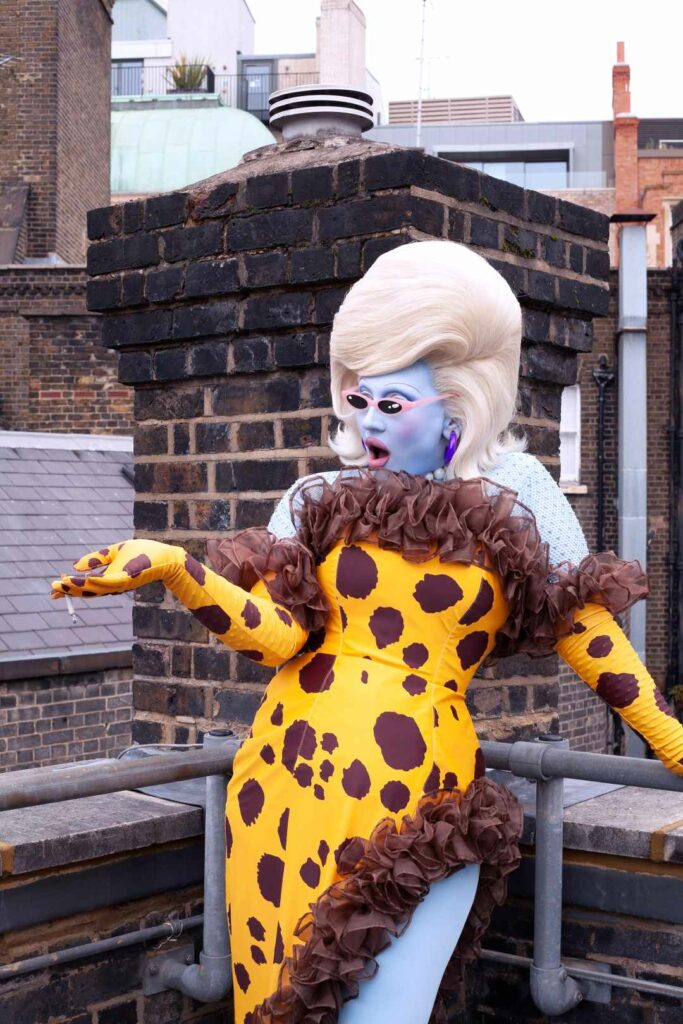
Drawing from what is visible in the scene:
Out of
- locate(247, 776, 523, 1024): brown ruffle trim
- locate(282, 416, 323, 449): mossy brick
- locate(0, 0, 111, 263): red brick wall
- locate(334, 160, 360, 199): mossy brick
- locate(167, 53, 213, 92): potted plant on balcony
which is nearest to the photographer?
locate(247, 776, 523, 1024): brown ruffle trim

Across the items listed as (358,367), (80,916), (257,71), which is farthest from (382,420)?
(257,71)

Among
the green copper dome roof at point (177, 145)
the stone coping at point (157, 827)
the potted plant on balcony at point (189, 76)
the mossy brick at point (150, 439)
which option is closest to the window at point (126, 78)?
the potted plant on balcony at point (189, 76)

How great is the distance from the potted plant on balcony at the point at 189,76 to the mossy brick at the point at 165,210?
3207 cm

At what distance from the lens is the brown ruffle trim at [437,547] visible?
2410 mm

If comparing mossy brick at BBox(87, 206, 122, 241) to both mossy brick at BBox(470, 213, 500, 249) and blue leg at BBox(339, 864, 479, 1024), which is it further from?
blue leg at BBox(339, 864, 479, 1024)

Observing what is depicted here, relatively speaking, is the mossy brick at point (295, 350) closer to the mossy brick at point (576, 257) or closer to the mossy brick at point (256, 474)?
the mossy brick at point (256, 474)

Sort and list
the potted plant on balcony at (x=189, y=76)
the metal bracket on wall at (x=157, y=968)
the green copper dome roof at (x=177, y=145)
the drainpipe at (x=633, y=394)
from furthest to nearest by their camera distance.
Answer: the potted plant on balcony at (x=189, y=76), the green copper dome roof at (x=177, y=145), the drainpipe at (x=633, y=394), the metal bracket on wall at (x=157, y=968)

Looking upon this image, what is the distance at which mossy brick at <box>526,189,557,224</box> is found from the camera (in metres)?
3.74

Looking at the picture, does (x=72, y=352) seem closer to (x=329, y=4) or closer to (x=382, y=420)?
(x=382, y=420)

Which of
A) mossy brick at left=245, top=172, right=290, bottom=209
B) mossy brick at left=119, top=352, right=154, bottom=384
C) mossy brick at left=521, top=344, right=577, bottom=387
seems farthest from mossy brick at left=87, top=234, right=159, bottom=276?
mossy brick at left=521, top=344, right=577, bottom=387

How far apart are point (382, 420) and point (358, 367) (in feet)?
0.40

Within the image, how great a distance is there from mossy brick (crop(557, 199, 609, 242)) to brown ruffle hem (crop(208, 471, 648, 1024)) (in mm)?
1616

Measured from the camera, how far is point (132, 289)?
397 centimetres

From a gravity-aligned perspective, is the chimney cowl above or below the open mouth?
above
